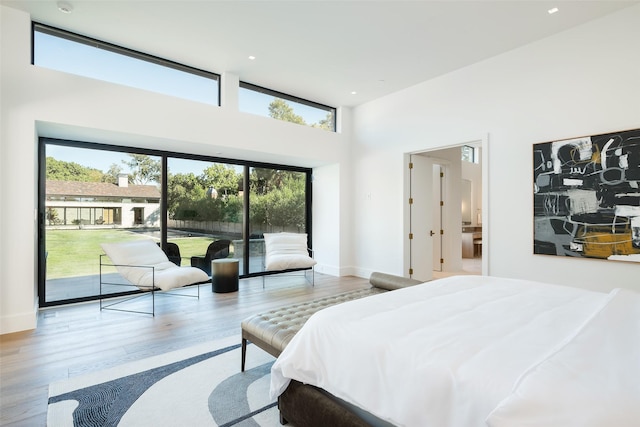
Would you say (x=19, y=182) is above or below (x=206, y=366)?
above

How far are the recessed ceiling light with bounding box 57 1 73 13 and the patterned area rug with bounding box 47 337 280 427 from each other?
363cm

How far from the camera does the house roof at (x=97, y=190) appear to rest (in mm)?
4305

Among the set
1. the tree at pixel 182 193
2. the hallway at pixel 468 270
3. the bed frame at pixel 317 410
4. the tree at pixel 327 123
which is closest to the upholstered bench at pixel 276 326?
the bed frame at pixel 317 410

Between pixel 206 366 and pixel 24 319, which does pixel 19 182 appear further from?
pixel 206 366

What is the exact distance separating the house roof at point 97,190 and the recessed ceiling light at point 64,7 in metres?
2.07

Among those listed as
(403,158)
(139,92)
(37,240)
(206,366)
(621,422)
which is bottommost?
(206,366)

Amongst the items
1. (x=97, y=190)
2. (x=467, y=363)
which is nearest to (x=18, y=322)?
(x=97, y=190)

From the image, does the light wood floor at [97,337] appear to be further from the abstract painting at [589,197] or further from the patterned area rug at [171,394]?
the abstract painting at [589,197]

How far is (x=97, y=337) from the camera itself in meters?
3.23

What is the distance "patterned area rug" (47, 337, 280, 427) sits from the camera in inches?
76.9

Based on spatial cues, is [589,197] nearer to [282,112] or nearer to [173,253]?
[282,112]

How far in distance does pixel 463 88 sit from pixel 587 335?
4.33 meters

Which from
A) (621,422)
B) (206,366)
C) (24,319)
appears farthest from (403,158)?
(24,319)

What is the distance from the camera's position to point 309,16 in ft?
11.7
